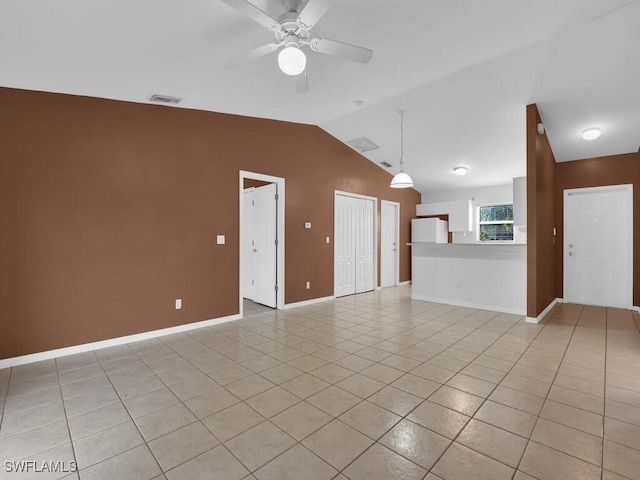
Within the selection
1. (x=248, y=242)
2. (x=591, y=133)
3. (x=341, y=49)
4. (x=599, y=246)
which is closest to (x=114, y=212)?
(x=248, y=242)

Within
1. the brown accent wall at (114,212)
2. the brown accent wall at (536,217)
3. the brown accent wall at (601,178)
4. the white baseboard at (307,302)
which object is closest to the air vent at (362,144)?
the brown accent wall at (114,212)

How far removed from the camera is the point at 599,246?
556cm

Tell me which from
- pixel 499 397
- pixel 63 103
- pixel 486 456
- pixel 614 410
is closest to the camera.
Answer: pixel 486 456

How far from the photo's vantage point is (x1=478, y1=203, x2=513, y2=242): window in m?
7.77

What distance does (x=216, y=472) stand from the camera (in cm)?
161

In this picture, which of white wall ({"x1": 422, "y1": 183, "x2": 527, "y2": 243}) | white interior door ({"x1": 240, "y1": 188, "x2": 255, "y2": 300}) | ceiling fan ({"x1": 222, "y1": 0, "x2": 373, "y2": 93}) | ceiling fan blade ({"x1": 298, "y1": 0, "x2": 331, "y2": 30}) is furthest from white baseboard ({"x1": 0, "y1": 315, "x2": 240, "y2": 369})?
white wall ({"x1": 422, "y1": 183, "x2": 527, "y2": 243})

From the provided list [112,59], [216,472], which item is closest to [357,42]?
[112,59]

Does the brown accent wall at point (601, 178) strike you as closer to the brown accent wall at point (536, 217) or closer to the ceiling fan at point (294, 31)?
the brown accent wall at point (536, 217)

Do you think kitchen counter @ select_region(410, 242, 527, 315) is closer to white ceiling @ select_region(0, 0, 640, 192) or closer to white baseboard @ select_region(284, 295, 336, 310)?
white baseboard @ select_region(284, 295, 336, 310)

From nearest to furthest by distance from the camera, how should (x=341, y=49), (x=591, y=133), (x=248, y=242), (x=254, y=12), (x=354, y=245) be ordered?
(x=254, y=12), (x=341, y=49), (x=591, y=133), (x=248, y=242), (x=354, y=245)

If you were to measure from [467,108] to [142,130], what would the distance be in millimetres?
4422

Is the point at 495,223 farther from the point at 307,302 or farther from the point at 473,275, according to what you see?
the point at 307,302

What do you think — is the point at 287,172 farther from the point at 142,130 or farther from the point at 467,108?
the point at 467,108

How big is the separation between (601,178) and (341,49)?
586 cm
